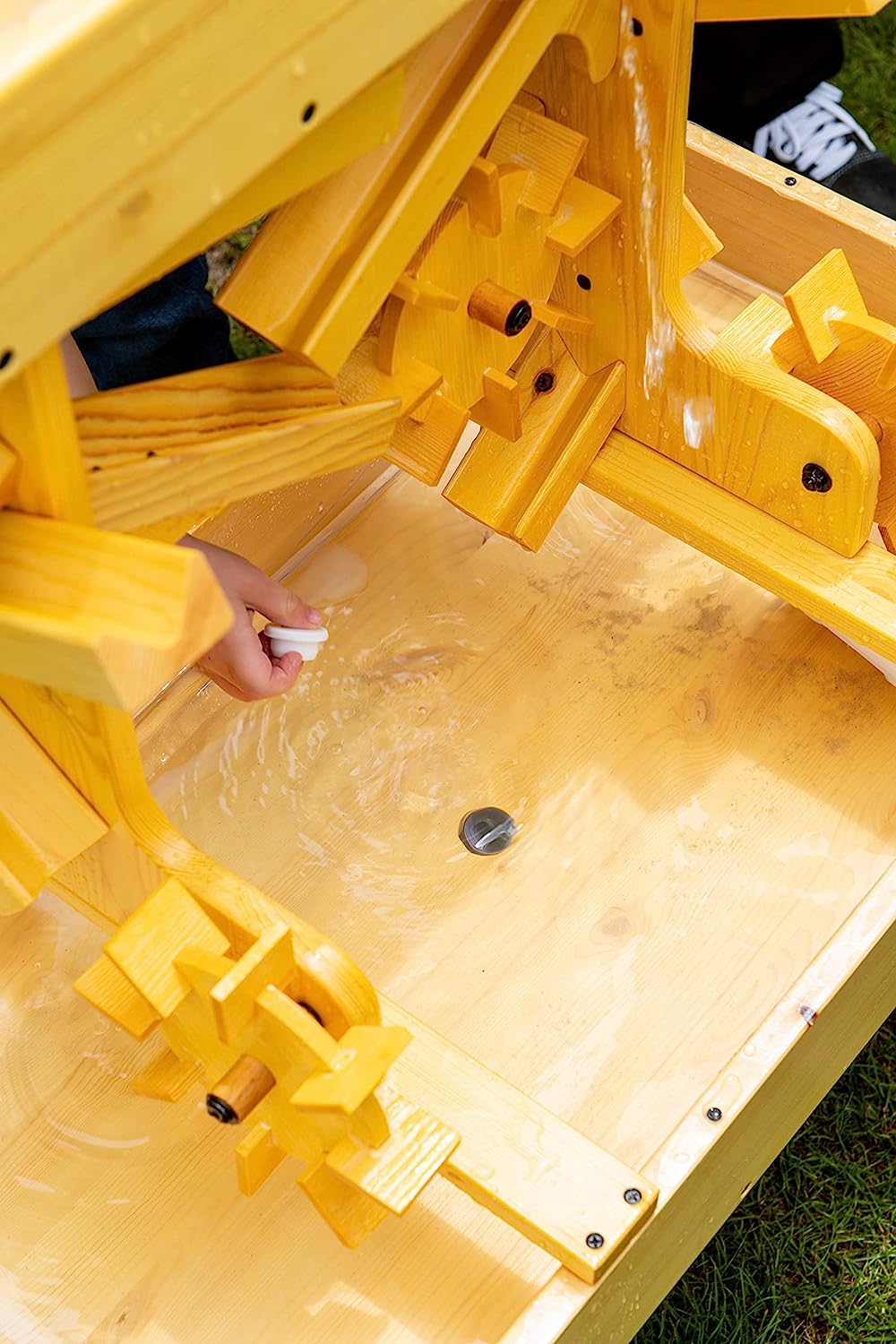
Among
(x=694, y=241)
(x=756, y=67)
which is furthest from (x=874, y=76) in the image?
(x=694, y=241)

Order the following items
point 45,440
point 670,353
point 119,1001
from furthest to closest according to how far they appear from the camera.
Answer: point 670,353, point 119,1001, point 45,440

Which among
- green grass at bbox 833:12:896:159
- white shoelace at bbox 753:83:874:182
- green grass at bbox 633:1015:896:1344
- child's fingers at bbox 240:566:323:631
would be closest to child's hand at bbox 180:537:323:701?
child's fingers at bbox 240:566:323:631

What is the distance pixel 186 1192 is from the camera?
1073mm

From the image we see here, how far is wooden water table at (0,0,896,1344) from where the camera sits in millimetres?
697

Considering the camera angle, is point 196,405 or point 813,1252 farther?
point 813,1252

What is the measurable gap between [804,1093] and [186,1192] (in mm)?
450

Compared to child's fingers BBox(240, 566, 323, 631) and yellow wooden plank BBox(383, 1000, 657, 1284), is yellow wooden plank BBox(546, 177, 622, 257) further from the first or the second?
yellow wooden plank BBox(383, 1000, 657, 1284)

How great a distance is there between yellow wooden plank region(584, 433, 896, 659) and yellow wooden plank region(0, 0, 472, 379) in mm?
562

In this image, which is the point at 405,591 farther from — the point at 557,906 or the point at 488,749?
the point at 557,906

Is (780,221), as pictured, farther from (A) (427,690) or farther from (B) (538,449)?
(A) (427,690)

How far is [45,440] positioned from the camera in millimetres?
727

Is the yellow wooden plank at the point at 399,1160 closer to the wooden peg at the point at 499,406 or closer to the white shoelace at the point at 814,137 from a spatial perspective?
the wooden peg at the point at 499,406

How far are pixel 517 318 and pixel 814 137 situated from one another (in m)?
0.94

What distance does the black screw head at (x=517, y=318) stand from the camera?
1.04m
